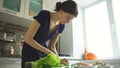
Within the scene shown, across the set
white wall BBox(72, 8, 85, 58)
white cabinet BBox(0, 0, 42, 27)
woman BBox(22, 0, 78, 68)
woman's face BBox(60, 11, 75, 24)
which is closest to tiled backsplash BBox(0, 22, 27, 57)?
white cabinet BBox(0, 0, 42, 27)

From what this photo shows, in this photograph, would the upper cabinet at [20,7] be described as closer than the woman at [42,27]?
No

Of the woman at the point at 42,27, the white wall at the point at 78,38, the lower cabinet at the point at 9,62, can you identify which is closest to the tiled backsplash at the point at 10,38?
the lower cabinet at the point at 9,62

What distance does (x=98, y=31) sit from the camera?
9.53ft

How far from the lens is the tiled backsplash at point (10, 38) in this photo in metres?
2.34

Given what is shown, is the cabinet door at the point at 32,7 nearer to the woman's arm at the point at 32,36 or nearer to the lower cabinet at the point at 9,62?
the lower cabinet at the point at 9,62

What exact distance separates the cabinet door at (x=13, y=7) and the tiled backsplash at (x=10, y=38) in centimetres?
33

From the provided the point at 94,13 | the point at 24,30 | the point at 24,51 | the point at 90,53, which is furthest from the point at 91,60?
the point at 24,51

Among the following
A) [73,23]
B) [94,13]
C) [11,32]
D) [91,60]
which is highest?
[94,13]

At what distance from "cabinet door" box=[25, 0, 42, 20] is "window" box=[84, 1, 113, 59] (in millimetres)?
1148

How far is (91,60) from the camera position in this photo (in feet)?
8.60

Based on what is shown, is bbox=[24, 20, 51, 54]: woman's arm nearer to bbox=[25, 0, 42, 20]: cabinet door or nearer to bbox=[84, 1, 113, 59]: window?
bbox=[25, 0, 42, 20]: cabinet door

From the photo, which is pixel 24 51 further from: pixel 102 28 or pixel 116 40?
pixel 102 28

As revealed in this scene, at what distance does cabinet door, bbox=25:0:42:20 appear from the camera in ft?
7.74

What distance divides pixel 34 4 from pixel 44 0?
0.22m
